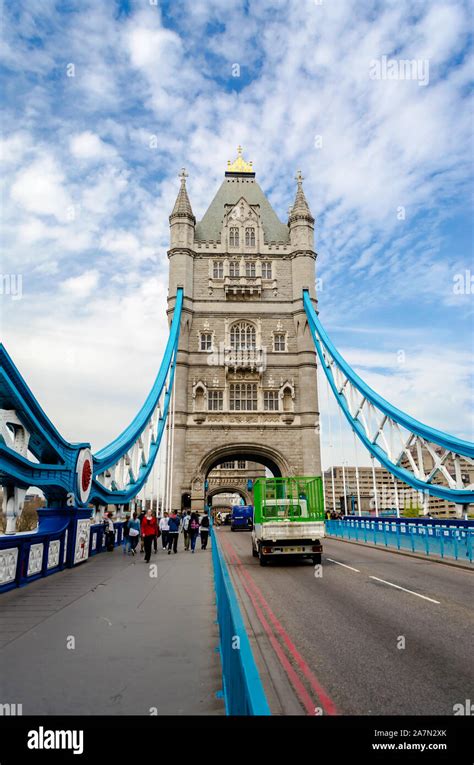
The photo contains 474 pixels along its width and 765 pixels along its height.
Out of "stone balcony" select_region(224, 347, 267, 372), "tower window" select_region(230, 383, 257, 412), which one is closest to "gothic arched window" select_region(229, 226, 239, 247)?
"stone balcony" select_region(224, 347, 267, 372)

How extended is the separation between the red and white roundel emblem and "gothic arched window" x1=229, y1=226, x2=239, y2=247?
30.2 meters

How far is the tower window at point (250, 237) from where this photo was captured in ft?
135

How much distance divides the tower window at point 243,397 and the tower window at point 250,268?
929 centimetres

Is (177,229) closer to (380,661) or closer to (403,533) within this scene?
(403,533)

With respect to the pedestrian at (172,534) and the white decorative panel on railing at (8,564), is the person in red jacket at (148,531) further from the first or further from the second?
the white decorative panel on railing at (8,564)

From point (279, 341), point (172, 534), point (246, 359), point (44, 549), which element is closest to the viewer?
point (44, 549)

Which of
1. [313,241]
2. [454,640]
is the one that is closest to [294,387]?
[313,241]

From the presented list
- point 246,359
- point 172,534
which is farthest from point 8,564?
point 246,359

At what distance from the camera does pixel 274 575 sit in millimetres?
12500

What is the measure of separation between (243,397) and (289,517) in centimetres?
2311

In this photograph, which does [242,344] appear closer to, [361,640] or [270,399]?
[270,399]

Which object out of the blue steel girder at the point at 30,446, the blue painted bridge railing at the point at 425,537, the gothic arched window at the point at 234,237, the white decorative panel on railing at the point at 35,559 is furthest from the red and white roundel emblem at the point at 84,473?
the gothic arched window at the point at 234,237

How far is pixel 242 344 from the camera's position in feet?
125
